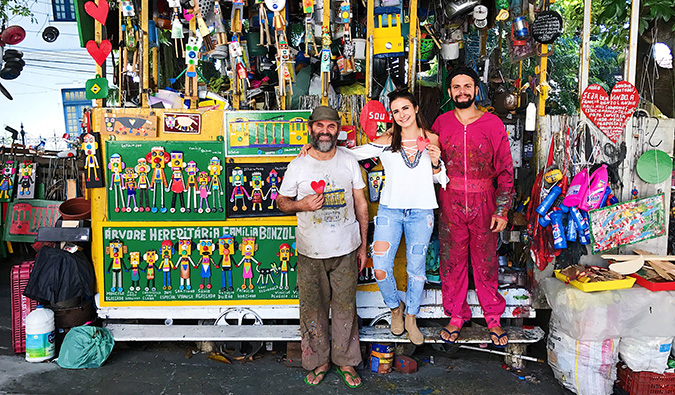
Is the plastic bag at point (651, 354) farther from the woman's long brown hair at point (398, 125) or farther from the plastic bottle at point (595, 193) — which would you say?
the woman's long brown hair at point (398, 125)

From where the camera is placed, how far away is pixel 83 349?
163 inches

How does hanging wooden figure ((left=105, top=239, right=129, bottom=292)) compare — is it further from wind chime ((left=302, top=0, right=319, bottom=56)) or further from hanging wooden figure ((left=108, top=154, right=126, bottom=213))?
wind chime ((left=302, top=0, right=319, bottom=56))

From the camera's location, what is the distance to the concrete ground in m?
3.84

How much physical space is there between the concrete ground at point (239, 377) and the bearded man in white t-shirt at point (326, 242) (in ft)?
0.88

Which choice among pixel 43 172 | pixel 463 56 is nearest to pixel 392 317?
pixel 463 56

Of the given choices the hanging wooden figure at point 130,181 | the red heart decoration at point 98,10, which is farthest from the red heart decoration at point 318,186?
the red heart decoration at point 98,10

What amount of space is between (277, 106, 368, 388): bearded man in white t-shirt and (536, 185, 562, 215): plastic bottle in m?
1.51

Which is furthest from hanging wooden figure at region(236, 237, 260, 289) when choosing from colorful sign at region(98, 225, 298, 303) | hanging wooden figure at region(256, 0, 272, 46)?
hanging wooden figure at region(256, 0, 272, 46)

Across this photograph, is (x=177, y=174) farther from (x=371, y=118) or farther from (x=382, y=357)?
(x=382, y=357)

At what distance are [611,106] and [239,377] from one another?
3925 millimetres

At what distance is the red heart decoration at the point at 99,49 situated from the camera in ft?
14.5

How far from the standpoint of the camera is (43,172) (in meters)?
7.93

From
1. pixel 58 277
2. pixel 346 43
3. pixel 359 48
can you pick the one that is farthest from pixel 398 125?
pixel 58 277

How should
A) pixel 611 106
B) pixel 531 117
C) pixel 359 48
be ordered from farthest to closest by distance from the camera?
pixel 359 48 < pixel 531 117 < pixel 611 106
